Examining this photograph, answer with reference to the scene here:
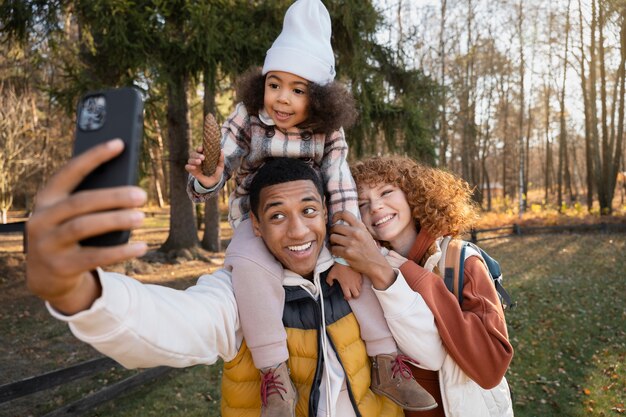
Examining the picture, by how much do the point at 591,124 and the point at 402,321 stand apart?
23.9m

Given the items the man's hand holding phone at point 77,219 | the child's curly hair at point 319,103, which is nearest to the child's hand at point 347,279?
the child's curly hair at point 319,103

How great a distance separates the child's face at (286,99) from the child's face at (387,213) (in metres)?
0.53

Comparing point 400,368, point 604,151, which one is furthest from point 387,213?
point 604,151

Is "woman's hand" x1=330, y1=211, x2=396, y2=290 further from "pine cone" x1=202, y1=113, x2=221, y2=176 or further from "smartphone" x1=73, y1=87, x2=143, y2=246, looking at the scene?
"smartphone" x1=73, y1=87, x2=143, y2=246

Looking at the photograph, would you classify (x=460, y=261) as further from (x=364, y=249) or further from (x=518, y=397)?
(x=518, y=397)

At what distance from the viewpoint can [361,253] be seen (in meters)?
1.99

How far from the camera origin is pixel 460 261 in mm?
2201

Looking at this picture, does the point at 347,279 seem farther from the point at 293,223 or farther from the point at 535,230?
the point at 535,230

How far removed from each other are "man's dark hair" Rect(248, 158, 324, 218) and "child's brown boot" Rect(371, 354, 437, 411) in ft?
2.70

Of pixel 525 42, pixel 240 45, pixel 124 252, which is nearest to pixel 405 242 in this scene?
pixel 124 252

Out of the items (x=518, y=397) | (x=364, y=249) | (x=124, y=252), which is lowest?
(x=518, y=397)

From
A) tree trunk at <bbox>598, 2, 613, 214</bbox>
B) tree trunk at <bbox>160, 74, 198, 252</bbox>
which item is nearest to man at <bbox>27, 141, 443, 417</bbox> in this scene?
tree trunk at <bbox>160, 74, 198, 252</bbox>

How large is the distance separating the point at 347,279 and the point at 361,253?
14 cm

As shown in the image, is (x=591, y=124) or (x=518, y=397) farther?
(x=591, y=124)
